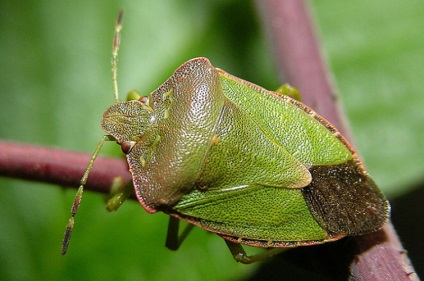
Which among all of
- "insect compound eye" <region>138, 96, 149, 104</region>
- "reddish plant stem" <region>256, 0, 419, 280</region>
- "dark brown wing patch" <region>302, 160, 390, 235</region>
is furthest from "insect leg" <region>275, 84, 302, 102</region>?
"insect compound eye" <region>138, 96, 149, 104</region>

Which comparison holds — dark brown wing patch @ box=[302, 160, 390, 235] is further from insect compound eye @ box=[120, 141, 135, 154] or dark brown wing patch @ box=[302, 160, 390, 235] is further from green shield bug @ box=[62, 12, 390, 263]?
insect compound eye @ box=[120, 141, 135, 154]

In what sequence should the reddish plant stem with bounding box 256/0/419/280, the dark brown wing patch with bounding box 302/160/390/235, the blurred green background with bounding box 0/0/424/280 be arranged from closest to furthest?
the reddish plant stem with bounding box 256/0/419/280
the dark brown wing patch with bounding box 302/160/390/235
the blurred green background with bounding box 0/0/424/280

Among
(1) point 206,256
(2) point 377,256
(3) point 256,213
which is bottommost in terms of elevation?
(1) point 206,256

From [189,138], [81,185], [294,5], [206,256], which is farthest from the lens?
[206,256]

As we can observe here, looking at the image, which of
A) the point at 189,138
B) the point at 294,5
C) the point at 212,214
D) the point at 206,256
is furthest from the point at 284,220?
the point at 294,5

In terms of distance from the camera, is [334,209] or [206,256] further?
[206,256]

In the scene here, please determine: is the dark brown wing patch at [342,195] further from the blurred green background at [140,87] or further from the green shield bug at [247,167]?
the blurred green background at [140,87]

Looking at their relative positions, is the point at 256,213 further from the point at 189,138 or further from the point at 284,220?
the point at 189,138

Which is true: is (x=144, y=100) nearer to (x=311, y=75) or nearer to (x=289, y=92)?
(x=289, y=92)
